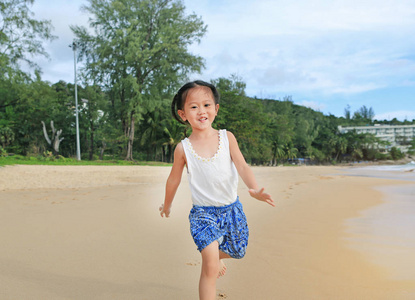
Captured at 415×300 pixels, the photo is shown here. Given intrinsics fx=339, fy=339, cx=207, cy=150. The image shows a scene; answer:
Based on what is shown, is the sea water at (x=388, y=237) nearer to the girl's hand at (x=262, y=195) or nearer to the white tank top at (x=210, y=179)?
the girl's hand at (x=262, y=195)

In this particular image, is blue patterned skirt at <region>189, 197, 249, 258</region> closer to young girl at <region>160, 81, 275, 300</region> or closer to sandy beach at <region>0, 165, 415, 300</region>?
young girl at <region>160, 81, 275, 300</region>

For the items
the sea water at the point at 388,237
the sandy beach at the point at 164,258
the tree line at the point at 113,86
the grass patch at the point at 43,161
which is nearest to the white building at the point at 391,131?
the tree line at the point at 113,86

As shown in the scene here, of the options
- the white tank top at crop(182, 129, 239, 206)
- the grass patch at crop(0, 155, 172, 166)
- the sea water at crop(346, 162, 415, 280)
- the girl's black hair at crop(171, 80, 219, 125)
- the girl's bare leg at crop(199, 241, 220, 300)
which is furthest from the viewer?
the grass patch at crop(0, 155, 172, 166)

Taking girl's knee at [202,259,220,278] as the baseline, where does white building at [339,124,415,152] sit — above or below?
above

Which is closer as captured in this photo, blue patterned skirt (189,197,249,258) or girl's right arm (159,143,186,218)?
blue patterned skirt (189,197,249,258)

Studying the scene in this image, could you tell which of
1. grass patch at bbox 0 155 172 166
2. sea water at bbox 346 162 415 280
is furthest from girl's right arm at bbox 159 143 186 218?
grass patch at bbox 0 155 172 166

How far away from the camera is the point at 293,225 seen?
4535mm

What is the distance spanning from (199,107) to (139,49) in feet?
65.1

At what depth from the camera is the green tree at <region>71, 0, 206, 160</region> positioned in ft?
68.9

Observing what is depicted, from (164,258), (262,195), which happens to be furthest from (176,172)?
(164,258)

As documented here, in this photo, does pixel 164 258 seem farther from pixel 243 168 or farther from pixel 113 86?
pixel 113 86

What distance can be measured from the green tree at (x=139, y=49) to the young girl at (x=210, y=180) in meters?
19.3

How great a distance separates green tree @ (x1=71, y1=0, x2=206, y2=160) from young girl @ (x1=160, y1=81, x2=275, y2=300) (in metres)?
19.3

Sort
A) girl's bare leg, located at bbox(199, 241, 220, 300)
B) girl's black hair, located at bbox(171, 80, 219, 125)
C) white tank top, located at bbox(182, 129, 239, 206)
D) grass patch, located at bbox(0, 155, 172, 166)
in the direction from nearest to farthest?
girl's bare leg, located at bbox(199, 241, 220, 300) < white tank top, located at bbox(182, 129, 239, 206) < girl's black hair, located at bbox(171, 80, 219, 125) < grass patch, located at bbox(0, 155, 172, 166)
